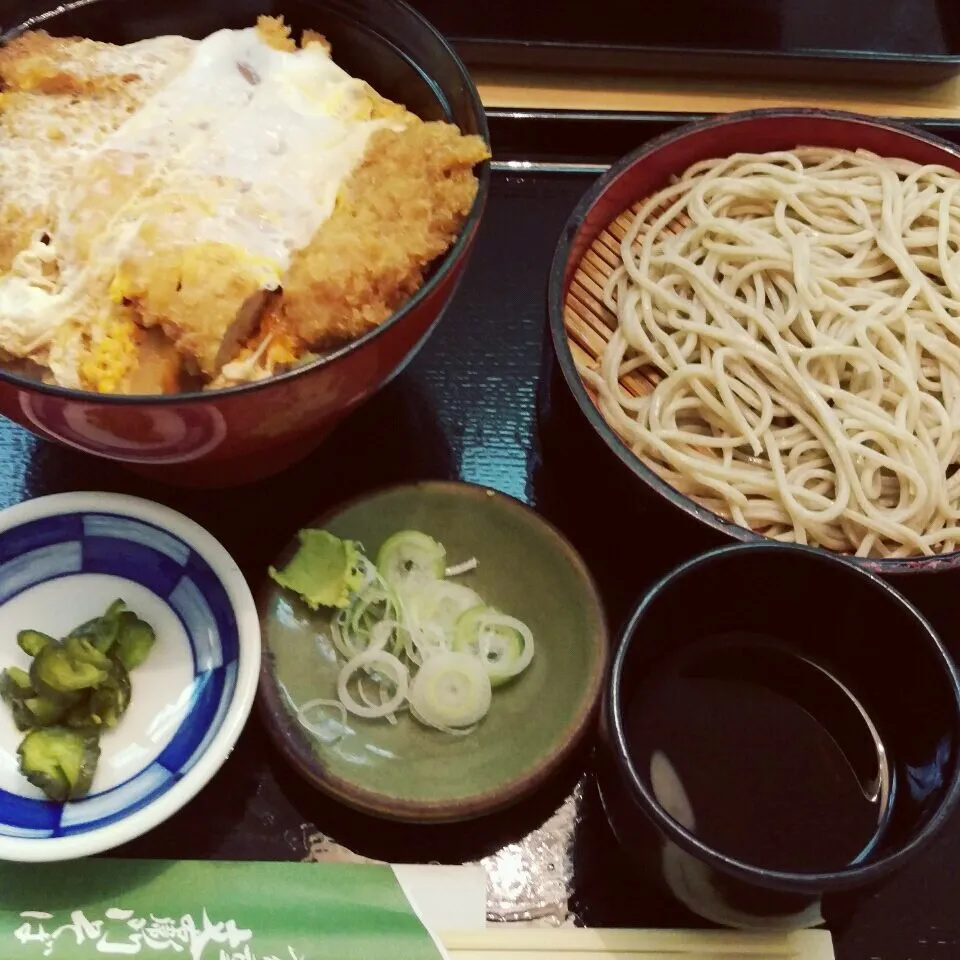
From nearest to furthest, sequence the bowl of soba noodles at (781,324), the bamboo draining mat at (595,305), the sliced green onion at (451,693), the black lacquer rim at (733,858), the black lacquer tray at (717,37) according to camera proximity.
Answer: the black lacquer rim at (733,858) < the sliced green onion at (451,693) < the bowl of soba noodles at (781,324) < the bamboo draining mat at (595,305) < the black lacquer tray at (717,37)

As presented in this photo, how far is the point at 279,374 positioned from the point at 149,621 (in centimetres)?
34

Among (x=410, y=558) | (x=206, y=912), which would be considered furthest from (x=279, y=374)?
(x=206, y=912)

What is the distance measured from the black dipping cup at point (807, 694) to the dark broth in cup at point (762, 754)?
0.02m

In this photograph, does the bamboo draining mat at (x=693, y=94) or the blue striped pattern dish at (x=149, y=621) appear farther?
the bamboo draining mat at (x=693, y=94)

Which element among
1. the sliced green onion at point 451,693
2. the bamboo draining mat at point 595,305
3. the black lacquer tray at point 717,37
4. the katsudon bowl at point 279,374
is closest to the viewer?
the katsudon bowl at point 279,374

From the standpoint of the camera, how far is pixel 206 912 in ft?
3.20

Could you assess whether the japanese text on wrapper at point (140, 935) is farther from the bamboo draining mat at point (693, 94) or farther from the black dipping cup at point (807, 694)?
the bamboo draining mat at point (693, 94)

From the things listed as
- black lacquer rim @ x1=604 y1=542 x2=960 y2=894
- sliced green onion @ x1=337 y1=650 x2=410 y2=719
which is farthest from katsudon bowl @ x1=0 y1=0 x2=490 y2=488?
black lacquer rim @ x1=604 y1=542 x2=960 y2=894

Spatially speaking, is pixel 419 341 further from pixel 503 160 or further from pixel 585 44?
pixel 585 44

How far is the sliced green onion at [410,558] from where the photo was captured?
1.17 metres

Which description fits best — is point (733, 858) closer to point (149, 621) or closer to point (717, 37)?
point (149, 621)

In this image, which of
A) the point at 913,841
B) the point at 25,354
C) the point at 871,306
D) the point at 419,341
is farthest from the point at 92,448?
the point at 871,306

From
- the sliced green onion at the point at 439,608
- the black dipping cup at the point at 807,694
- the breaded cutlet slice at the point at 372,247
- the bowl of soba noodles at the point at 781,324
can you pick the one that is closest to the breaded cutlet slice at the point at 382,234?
the breaded cutlet slice at the point at 372,247

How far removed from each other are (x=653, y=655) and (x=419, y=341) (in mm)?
428
